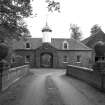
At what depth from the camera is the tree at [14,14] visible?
384 inches

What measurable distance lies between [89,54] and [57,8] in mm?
30899

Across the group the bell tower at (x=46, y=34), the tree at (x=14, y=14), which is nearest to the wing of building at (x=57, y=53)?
the bell tower at (x=46, y=34)

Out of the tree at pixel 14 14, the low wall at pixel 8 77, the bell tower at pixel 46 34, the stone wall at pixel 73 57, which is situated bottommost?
the low wall at pixel 8 77

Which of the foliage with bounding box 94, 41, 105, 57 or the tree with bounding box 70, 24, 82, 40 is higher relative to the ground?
the tree with bounding box 70, 24, 82, 40

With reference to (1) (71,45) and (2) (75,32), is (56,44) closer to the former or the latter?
(1) (71,45)

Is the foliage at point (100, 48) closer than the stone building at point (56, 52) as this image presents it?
Yes

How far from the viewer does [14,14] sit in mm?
10383

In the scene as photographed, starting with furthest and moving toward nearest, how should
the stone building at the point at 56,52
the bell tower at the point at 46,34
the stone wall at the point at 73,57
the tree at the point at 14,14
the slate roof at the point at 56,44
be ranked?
the bell tower at the point at 46,34, the slate roof at the point at 56,44, the stone wall at the point at 73,57, the stone building at the point at 56,52, the tree at the point at 14,14

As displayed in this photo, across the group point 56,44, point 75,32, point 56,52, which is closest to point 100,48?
point 56,52

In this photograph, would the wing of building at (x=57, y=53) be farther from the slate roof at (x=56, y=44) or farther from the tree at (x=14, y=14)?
the tree at (x=14, y=14)


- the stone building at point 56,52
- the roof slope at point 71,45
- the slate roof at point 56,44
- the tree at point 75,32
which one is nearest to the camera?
the stone building at point 56,52

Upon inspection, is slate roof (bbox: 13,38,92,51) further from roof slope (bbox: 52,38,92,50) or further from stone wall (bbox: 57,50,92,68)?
stone wall (bbox: 57,50,92,68)

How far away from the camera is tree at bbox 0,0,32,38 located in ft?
32.0

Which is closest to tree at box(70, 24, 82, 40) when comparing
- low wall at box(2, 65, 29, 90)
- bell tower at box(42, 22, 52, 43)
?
bell tower at box(42, 22, 52, 43)
